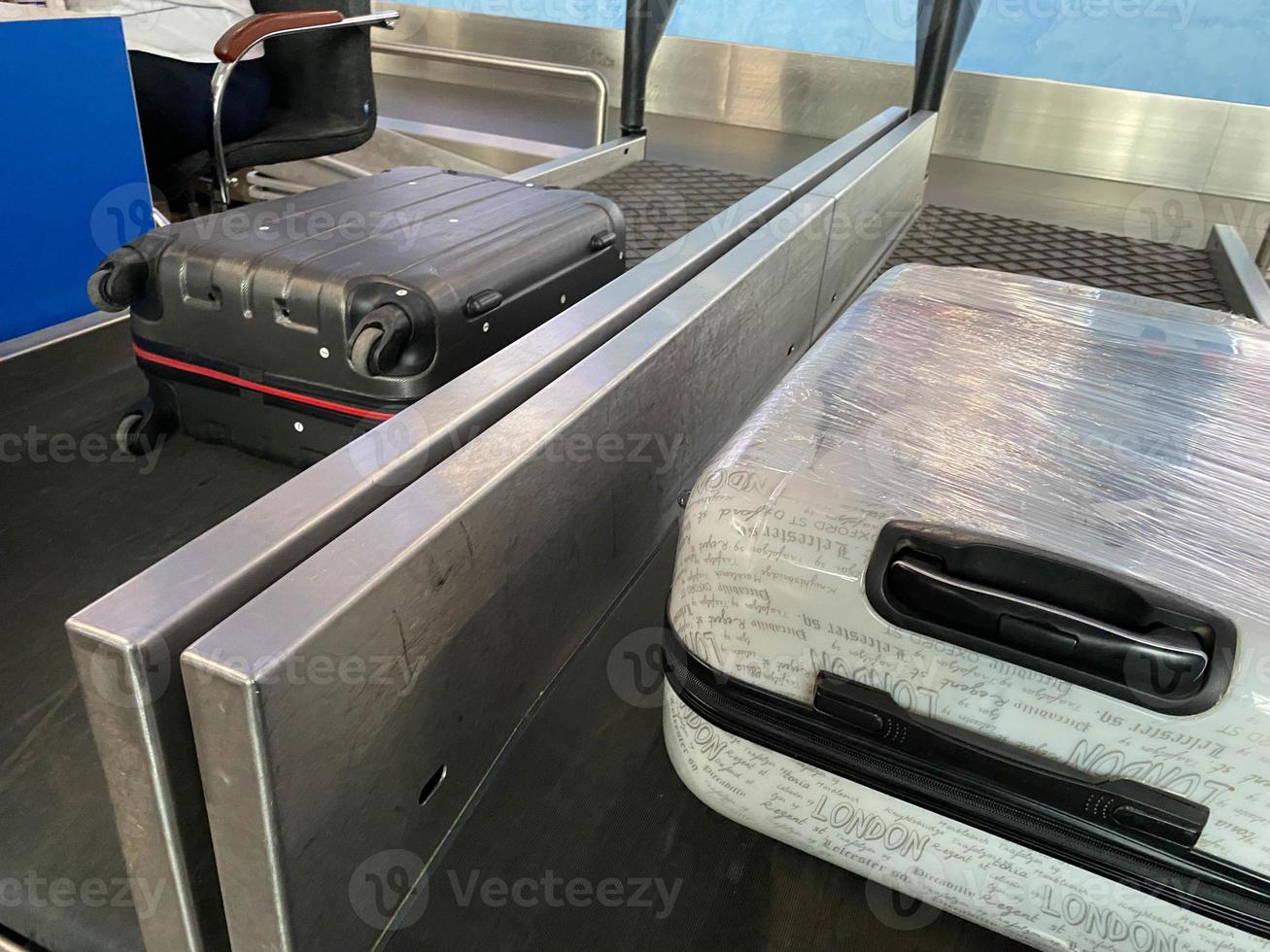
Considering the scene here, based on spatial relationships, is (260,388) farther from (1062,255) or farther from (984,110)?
(984,110)

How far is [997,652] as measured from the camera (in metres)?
0.42

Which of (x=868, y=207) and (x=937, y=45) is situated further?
(x=937, y=45)

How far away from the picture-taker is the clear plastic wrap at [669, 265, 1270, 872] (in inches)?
16.2

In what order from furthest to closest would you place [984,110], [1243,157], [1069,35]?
[984,110]
[1069,35]
[1243,157]

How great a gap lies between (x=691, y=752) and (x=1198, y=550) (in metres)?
0.29

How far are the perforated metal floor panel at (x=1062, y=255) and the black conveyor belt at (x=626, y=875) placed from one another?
118 centimetres

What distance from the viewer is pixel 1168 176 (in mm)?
3635

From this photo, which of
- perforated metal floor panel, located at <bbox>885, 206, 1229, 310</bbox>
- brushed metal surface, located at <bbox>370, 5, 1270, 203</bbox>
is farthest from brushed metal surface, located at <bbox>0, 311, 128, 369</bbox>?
brushed metal surface, located at <bbox>370, 5, 1270, 203</bbox>

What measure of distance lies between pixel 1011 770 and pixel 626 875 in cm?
24

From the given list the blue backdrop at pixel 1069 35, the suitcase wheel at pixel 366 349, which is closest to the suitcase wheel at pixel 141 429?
the suitcase wheel at pixel 366 349

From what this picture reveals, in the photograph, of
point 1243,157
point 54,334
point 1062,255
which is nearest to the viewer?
point 54,334

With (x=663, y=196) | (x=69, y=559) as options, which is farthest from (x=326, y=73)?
(x=69, y=559)

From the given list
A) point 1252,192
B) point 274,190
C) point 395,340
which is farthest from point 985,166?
point 395,340

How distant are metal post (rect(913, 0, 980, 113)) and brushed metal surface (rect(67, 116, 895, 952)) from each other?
1.89 m
